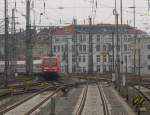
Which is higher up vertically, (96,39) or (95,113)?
(96,39)

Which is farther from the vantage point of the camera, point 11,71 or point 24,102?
point 11,71

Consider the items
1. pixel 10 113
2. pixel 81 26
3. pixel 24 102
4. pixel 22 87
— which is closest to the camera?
pixel 10 113

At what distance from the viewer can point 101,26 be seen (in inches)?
5625

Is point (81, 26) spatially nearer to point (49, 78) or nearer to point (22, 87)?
point (49, 78)

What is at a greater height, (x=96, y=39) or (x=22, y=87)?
(x=96, y=39)

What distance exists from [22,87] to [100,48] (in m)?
93.7

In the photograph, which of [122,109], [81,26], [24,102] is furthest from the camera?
[81,26]

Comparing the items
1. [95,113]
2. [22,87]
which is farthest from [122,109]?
[22,87]

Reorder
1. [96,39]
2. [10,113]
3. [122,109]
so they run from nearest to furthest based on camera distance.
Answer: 1. [10,113]
2. [122,109]
3. [96,39]

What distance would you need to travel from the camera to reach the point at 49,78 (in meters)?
72.6

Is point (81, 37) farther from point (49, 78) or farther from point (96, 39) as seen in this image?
point (49, 78)

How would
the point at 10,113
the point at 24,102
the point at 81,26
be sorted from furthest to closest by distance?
the point at 81,26
the point at 24,102
the point at 10,113

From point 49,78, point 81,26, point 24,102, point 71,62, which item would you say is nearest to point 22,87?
point 24,102

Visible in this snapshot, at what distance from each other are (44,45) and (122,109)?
109959 mm
